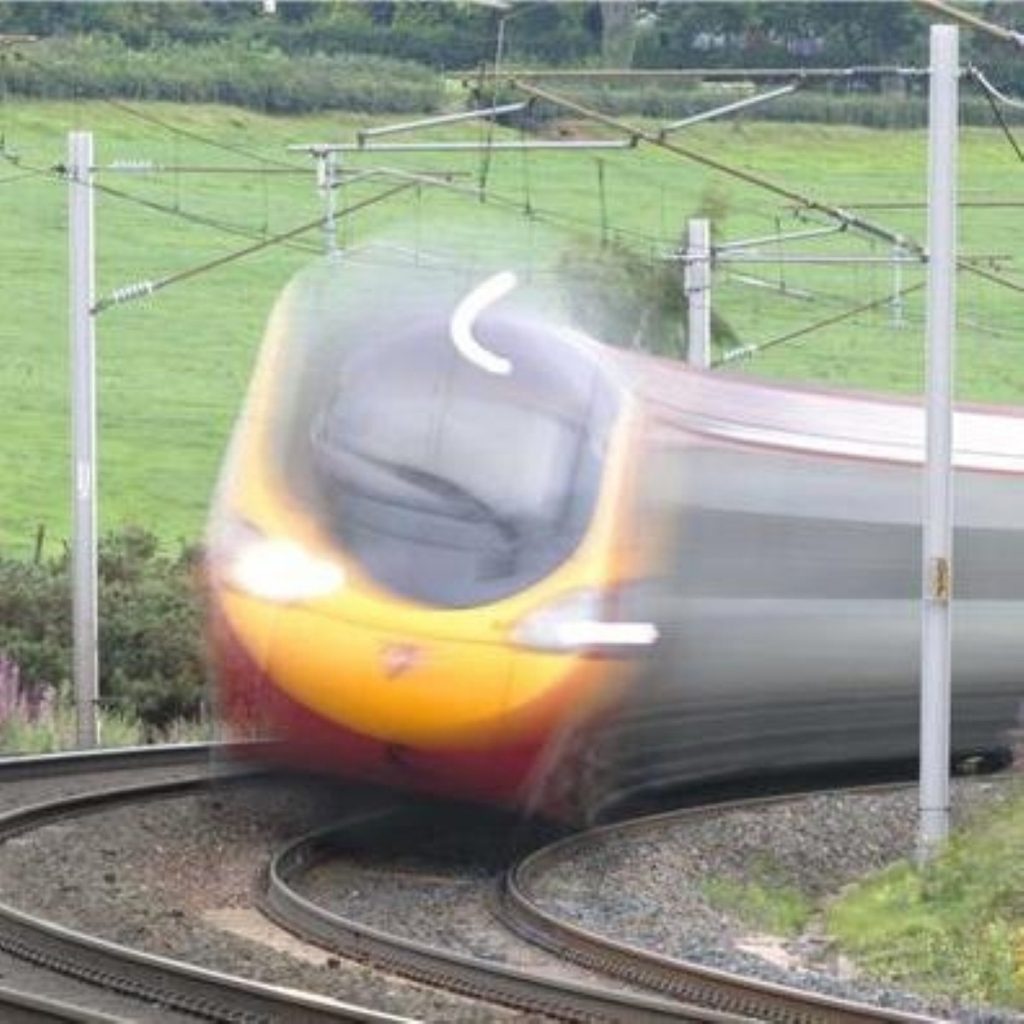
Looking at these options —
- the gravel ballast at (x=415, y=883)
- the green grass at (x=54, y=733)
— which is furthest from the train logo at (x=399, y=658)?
the green grass at (x=54, y=733)

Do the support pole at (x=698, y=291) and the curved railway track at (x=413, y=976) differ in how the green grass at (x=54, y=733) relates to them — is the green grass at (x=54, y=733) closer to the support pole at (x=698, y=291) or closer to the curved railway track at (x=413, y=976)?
the support pole at (x=698, y=291)

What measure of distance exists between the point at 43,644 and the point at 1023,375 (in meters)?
28.6

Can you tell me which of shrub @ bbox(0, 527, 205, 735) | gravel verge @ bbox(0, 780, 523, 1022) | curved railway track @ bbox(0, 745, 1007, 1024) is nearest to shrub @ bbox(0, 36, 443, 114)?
shrub @ bbox(0, 527, 205, 735)

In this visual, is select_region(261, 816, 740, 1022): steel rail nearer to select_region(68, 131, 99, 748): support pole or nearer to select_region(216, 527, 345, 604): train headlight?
select_region(216, 527, 345, 604): train headlight

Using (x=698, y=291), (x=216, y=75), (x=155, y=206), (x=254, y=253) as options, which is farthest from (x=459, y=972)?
(x=254, y=253)

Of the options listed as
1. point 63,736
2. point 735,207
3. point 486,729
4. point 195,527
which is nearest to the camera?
point 486,729

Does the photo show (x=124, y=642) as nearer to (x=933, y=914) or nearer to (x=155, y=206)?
(x=155, y=206)

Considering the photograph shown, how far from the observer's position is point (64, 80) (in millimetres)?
51906

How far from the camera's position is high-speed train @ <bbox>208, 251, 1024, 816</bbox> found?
17875 mm

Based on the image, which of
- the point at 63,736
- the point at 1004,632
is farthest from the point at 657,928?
the point at 63,736

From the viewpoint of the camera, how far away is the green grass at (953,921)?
16.3 m

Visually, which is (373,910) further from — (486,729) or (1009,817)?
(1009,817)

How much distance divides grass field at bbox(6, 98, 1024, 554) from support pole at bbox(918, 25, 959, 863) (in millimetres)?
27188

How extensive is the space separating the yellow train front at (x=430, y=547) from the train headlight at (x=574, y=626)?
1 cm
